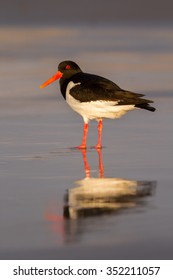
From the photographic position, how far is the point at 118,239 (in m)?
7.05

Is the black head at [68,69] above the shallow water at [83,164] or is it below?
above

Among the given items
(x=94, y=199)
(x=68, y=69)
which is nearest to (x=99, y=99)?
(x=68, y=69)

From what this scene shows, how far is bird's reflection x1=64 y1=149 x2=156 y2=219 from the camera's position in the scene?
25.8ft

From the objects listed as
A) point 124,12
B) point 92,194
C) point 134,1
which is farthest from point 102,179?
point 134,1

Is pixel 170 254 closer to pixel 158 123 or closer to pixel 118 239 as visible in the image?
pixel 118 239

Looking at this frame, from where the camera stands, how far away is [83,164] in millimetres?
10078

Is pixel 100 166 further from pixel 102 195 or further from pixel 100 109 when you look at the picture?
pixel 100 109

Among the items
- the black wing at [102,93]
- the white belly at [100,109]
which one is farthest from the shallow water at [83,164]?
the black wing at [102,93]

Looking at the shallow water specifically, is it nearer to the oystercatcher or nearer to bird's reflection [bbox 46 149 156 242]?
bird's reflection [bbox 46 149 156 242]

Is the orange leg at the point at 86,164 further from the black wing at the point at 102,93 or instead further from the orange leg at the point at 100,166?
the black wing at the point at 102,93

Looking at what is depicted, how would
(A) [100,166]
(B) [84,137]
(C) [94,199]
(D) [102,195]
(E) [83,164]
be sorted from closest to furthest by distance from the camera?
(C) [94,199] < (D) [102,195] < (A) [100,166] < (E) [83,164] < (B) [84,137]

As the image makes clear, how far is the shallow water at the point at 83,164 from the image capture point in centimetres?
705

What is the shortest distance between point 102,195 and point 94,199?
Result: 0.59ft

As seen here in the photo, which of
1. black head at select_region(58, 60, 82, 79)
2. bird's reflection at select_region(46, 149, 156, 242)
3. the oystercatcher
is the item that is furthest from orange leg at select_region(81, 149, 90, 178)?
black head at select_region(58, 60, 82, 79)
